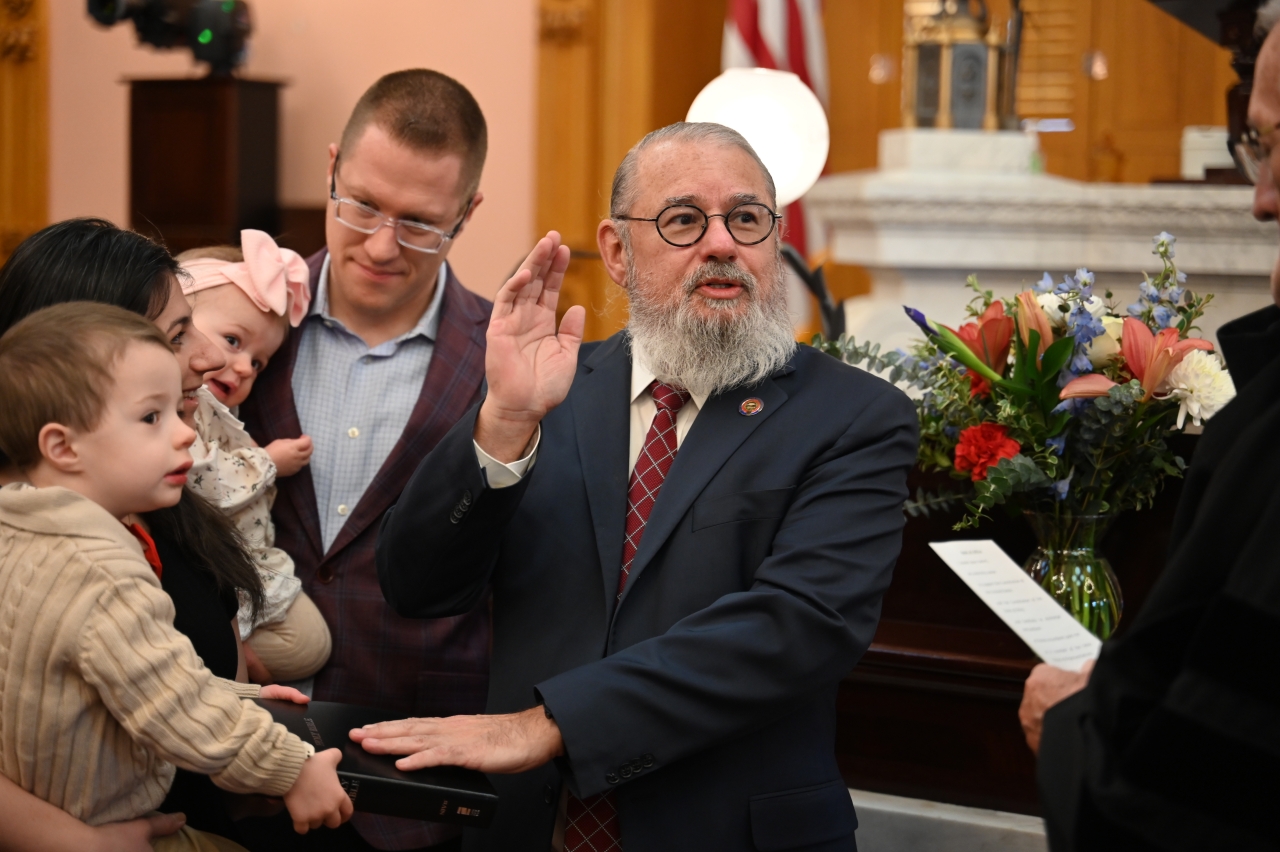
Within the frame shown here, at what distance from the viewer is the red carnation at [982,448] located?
8.02 ft

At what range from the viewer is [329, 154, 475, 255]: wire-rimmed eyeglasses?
103 inches

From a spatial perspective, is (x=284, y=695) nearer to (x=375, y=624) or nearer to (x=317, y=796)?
(x=317, y=796)

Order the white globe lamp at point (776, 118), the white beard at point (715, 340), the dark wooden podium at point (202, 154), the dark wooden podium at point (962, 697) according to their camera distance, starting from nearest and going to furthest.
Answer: the white beard at point (715, 340)
the dark wooden podium at point (962, 697)
the white globe lamp at point (776, 118)
the dark wooden podium at point (202, 154)

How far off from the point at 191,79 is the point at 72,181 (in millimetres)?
1754

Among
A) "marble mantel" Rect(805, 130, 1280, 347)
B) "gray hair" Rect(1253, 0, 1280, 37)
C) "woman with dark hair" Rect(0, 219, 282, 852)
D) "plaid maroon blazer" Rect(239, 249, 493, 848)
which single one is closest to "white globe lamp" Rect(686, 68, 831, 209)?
"marble mantel" Rect(805, 130, 1280, 347)

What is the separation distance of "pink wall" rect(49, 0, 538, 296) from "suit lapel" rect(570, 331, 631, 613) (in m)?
5.62

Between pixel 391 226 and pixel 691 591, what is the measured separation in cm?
105

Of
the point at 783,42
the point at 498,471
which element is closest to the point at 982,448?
the point at 498,471

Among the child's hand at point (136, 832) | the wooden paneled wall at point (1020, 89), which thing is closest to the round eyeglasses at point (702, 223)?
the child's hand at point (136, 832)

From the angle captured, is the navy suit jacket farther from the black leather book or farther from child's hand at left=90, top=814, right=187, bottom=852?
child's hand at left=90, top=814, right=187, bottom=852

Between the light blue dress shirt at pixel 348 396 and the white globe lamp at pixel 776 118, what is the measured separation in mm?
1219

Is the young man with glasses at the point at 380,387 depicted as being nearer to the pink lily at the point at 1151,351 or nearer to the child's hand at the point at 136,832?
the child's hand at the point at 136,832

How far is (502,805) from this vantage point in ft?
6.91

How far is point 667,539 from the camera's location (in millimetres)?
2049
